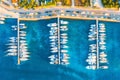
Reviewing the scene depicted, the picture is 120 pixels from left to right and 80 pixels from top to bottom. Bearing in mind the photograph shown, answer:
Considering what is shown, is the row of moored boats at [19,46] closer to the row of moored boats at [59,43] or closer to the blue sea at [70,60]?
the blue sea at [70,60]

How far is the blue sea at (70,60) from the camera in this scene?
105cm

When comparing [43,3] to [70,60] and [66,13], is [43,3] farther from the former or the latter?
[70,60]

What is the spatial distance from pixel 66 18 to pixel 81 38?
0.15 meters

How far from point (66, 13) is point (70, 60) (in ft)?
0.94

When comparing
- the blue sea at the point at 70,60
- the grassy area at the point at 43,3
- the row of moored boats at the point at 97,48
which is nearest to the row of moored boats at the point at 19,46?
the blue sea at the point at 70,60

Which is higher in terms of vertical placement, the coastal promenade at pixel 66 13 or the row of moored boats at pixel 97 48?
the coastal promenade at pixel 66 13

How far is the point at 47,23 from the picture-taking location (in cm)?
107

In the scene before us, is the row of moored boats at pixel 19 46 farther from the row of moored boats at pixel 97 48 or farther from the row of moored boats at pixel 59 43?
the row of moored boats at pixel 97 48

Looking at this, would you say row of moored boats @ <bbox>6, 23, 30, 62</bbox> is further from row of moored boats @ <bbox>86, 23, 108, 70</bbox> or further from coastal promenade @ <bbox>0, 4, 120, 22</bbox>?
row of moored boats @ <bbox>86, 23, 108, 70</bbox>

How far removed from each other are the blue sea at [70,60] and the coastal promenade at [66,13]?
1.4 inches

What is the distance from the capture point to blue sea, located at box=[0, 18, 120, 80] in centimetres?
105

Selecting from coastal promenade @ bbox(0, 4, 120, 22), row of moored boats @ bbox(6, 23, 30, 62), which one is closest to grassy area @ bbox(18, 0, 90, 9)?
coastal promenade @ bbox(0, 4, 120, 22)

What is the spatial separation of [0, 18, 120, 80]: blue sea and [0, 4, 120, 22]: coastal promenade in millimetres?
36

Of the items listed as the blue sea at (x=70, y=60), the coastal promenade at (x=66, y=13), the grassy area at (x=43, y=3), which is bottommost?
the blue sea at (x=70, y=60)
